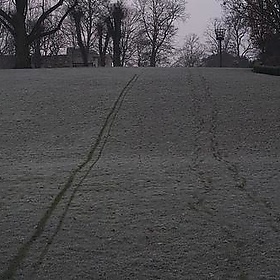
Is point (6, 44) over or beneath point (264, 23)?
over

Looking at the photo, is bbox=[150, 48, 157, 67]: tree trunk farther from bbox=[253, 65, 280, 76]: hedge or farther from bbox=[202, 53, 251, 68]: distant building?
bbox=[253, 65, 280, 76]: hedge

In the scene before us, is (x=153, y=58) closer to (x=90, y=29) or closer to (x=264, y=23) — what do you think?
(x=90, y=29)

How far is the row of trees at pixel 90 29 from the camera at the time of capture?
39.8 metres

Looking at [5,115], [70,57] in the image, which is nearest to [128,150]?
[5,115]

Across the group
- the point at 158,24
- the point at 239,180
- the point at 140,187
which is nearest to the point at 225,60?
the point at 158,24

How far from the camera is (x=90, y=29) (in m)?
58.3

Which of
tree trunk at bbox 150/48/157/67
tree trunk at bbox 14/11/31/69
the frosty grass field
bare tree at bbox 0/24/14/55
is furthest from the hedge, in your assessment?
bare tree at bbox 0/24/14/55

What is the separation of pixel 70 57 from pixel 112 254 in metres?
58.8

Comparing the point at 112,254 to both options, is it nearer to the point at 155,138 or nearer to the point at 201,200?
the point at 201,200

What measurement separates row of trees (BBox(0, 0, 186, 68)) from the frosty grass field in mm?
22480

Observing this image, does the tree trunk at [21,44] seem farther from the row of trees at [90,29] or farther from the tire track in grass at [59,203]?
the tire track in grass at [59,203]

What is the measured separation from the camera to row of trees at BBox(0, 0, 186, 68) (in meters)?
39.8

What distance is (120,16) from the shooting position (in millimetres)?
46062

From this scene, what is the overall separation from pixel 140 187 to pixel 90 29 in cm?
5171
